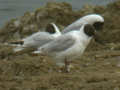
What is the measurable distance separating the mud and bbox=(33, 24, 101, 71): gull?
0.79 ft

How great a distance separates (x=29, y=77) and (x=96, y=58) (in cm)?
247

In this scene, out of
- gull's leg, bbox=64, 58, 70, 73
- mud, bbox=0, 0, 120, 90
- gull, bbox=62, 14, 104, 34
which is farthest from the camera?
gull, bbox=62, 14, 104, 34

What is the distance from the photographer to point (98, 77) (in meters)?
7.05

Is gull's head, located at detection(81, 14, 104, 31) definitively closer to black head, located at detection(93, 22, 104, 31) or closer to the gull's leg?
black head, located at detection(93, 22, 104, 31)

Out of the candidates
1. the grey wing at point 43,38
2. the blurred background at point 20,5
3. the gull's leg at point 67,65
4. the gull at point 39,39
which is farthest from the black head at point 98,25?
the blurred background at point 20,5

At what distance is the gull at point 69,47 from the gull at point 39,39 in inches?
61.4

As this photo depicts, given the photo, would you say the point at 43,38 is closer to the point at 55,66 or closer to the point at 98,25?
the point at 55,66

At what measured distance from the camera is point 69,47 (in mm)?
8242

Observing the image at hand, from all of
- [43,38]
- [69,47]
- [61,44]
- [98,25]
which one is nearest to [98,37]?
[98,25]

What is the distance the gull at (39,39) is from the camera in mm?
10277

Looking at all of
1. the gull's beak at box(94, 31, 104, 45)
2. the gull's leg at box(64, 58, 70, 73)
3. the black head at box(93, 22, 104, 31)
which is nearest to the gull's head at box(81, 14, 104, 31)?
the black head at box(93, 22, 104, 31)

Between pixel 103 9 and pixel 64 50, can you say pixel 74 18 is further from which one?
pixel 64 50

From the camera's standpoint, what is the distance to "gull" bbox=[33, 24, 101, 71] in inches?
322

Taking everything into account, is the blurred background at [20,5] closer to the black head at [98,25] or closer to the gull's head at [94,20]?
the black head at [98,25]
